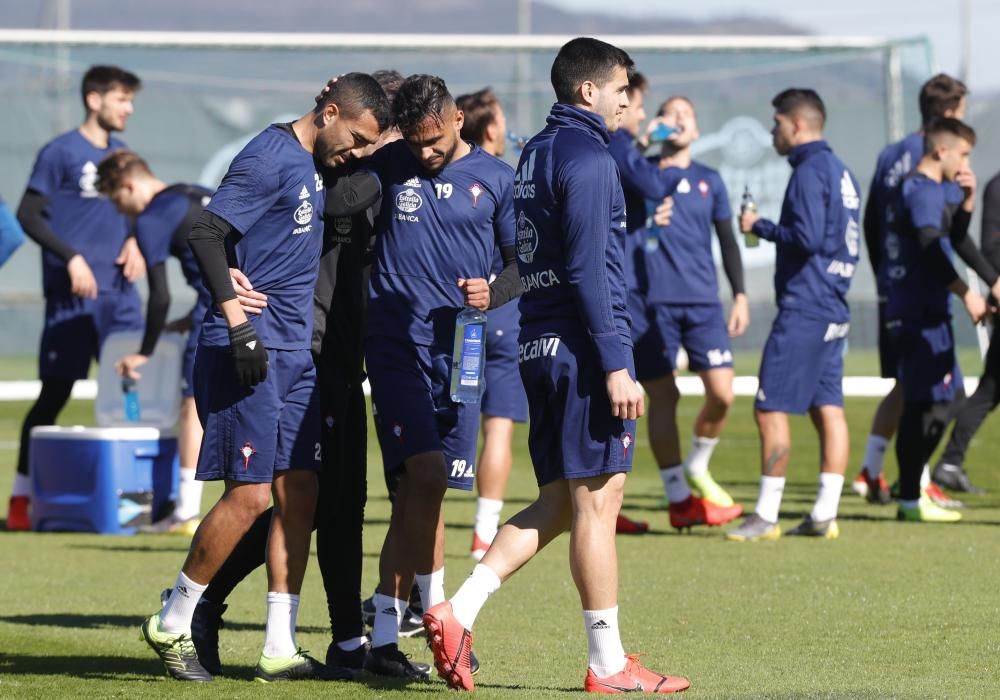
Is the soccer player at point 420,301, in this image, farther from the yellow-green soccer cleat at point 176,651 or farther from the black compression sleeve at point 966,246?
the black compression sleeve at point 966,246

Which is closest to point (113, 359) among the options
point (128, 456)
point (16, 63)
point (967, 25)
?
point (128, 456)

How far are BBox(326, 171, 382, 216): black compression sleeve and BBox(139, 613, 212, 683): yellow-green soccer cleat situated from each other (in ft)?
5.01

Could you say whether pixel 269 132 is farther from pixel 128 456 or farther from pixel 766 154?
pixel 766 154

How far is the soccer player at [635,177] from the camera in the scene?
945 cm

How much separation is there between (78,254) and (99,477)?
143 cm

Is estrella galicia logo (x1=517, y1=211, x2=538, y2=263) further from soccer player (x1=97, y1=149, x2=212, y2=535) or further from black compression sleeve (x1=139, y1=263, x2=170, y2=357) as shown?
black compression sleeve (x1=139, y1=263, x2=170, y2=357)

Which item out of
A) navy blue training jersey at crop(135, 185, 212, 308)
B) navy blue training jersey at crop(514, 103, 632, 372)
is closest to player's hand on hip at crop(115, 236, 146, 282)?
navy blue training jersey at crop(135, 185, 212, 308)

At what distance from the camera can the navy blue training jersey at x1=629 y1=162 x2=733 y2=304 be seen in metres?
10.6

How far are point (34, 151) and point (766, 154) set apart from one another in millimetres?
8720

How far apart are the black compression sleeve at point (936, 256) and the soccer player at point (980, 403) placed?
4.52ft

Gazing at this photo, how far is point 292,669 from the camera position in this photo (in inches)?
233

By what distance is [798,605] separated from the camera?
7422 millimetres

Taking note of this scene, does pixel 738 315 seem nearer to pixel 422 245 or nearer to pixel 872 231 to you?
pixel 872 231

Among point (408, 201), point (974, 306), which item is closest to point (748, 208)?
point (974, 306)
